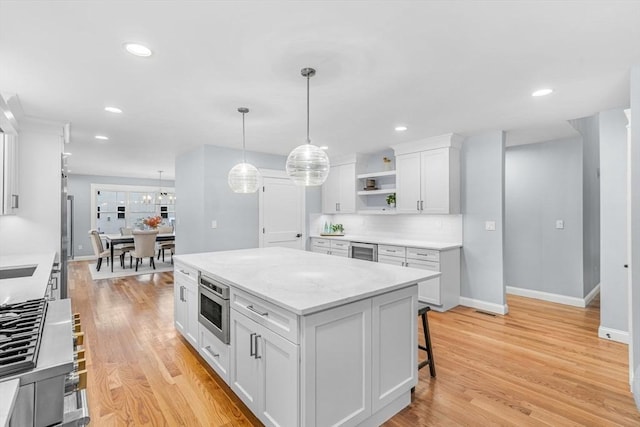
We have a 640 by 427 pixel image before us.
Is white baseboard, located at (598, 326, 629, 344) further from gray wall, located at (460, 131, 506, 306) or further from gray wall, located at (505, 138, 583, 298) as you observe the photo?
gray wall, located at (505, 138, 583, 298)

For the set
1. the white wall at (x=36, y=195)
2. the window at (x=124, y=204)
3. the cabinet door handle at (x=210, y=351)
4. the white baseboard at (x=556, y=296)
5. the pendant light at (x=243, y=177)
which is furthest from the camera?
the window at (x=124, y=204)

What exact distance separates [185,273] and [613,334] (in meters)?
4.44

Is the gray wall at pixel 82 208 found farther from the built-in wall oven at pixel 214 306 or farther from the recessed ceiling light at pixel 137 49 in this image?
the recessed ceiling light at pixel 137 49

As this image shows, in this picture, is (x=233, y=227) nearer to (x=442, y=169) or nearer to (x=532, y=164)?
(x=442, y=169)

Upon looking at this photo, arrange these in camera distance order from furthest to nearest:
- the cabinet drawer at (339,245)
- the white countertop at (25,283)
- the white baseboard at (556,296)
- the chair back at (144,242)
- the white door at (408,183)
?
the chair back at (144,242) < the cabinet drawer at (339,245) < the white door at (408,183) < the white baseboard at (556,296) < the white countertop at (25,283)

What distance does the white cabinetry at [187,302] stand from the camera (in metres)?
2.83

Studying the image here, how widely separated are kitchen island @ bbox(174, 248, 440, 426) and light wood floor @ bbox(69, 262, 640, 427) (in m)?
0.26

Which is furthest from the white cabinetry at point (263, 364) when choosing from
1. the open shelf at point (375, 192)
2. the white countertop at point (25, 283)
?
the open shelf at point (375, 192)

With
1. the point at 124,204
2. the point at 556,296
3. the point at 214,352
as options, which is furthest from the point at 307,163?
the point at 124,204

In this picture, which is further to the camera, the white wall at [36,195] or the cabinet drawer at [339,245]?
the cabinet drawer at [339,245]

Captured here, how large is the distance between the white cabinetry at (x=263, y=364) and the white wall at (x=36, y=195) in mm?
2986

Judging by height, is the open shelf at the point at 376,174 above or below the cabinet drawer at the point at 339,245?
above

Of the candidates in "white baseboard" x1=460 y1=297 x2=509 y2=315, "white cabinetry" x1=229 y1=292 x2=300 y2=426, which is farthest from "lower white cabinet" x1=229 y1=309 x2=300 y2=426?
"white baseboard" x1=460 y1=297 x2=509 y2=315

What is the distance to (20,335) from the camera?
3.42 feet
